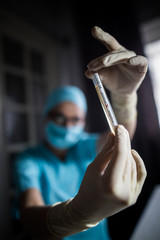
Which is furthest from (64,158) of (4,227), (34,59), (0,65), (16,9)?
(16,9)

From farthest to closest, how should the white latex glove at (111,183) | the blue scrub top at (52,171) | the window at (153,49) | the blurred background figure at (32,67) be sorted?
the blurred background figure at (32,67), the blue scrub top at (52,171), the window at (153,49), the white latex glove at (111,183)

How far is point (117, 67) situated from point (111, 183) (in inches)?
10.2

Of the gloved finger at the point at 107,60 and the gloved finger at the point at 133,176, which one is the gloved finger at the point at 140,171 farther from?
the gloved finger at the point at 107,60

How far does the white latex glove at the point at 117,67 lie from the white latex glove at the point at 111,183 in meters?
0.13

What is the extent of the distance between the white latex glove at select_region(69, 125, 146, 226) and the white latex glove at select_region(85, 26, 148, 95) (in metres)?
0.13

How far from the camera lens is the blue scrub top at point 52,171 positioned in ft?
2.00

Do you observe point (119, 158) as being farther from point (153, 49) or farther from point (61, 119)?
point (61, 119)

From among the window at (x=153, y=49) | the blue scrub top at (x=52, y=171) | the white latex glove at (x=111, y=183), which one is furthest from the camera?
the blue scrub top at (x=52, y=171)

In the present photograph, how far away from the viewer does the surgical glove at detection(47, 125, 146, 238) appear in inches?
10.3

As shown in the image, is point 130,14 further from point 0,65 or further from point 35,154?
point 0,65

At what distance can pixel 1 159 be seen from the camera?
1108mm

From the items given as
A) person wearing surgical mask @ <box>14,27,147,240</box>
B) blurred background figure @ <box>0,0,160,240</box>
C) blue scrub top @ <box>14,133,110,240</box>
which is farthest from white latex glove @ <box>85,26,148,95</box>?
blurred background figure @ <box>0,0,160,240</box>

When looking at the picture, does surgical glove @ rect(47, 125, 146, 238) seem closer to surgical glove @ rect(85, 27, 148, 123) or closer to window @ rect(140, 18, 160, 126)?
surgical glove @ rect(85, 27, 148, 123)

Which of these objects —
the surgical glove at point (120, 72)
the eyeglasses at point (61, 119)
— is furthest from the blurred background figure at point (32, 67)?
the surgical glove at point (120, 72)
